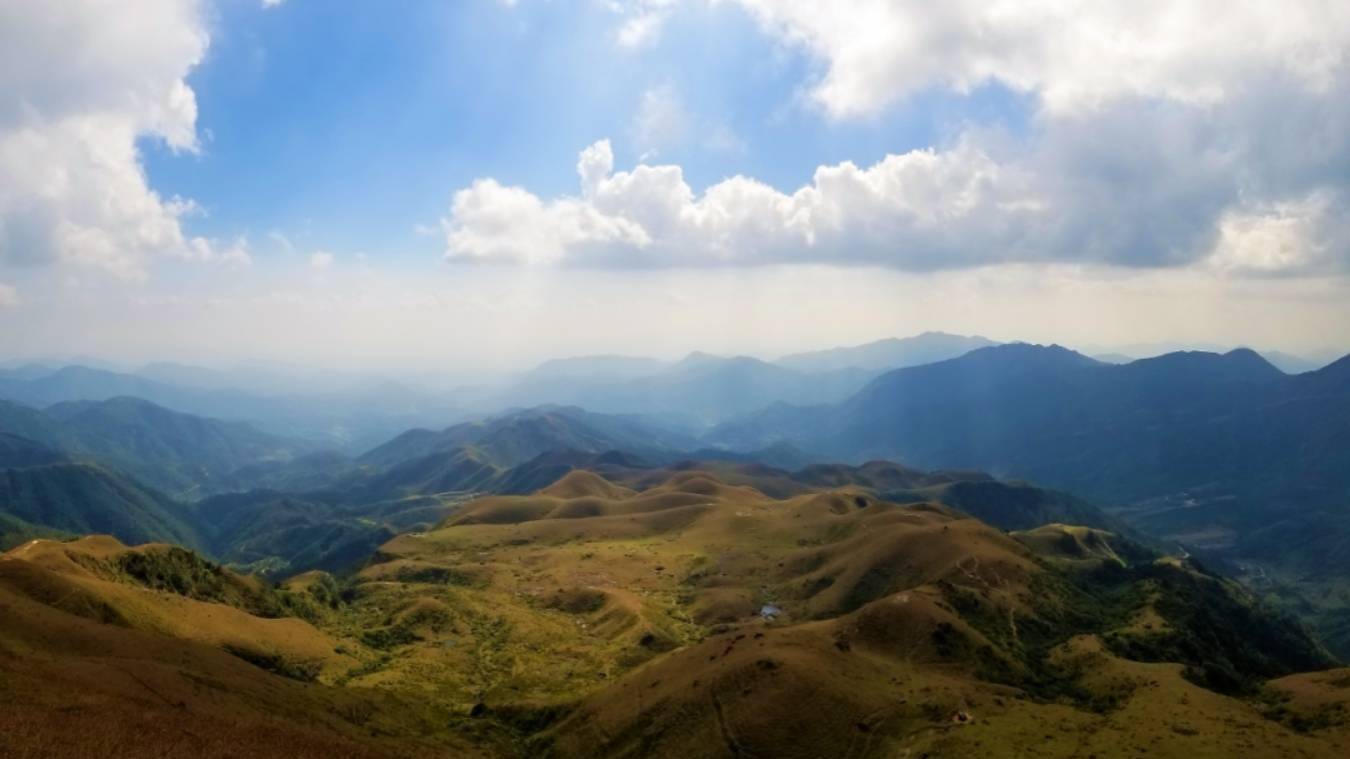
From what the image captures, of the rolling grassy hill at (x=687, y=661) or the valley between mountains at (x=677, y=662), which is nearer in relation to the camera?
the valley between mountains at (x=677, y=662)

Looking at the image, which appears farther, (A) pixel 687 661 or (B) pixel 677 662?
(B) pixel 677 662

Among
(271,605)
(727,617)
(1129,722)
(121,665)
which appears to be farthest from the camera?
(727,617)

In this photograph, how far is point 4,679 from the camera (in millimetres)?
49531

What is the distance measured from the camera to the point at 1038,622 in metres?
98.2

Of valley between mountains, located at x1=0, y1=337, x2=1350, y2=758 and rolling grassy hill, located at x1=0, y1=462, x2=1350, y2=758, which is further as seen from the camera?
rolling grassy hill, located at x1=0, y1=462, x2=1350, y2=758

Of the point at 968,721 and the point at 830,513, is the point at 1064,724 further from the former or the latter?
the point at 830,513

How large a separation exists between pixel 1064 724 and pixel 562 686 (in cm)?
5710

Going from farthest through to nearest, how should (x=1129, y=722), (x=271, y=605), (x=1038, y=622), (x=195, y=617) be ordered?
(x=271, y=605), (x=1038, y=622), (x=195, y=617), (x=1129, y=722)

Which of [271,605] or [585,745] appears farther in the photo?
[271,605]

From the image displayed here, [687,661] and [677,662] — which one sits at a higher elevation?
[687,661]

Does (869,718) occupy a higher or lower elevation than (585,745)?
higher

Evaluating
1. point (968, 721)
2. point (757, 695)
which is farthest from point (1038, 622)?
point (757, 695)

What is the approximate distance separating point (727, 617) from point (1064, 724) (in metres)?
66.4

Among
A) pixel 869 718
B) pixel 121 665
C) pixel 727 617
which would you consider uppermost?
pixel 121 665
